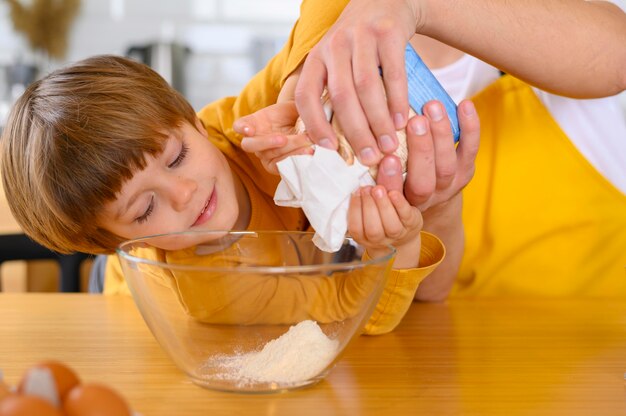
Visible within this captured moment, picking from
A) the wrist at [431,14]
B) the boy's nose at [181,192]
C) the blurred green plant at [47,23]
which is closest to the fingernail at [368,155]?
the wrist at [431,14]

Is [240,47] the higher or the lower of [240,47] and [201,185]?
the lower

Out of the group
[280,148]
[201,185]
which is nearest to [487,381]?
[280,148]

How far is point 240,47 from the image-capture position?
3.18 meters

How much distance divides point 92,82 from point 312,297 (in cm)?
58

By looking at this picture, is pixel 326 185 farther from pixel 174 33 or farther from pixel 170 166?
pixel 174 33

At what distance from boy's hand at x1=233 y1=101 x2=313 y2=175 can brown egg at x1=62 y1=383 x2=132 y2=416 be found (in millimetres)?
361

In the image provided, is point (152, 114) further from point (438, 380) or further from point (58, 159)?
point (438, 380)

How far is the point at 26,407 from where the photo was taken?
362 millimetres

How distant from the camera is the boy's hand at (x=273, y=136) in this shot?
0.73 meters

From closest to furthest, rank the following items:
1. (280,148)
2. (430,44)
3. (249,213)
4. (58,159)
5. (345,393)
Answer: (345,393)
(280,148)
(58,159)
(249,213)
(430,44)

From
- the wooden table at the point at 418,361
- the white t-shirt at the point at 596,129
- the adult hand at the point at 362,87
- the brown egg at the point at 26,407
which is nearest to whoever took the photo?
the brown egg at the point at 26,407

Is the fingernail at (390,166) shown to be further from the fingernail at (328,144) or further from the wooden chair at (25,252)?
the wooden chair at (25,252)

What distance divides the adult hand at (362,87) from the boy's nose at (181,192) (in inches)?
11.5

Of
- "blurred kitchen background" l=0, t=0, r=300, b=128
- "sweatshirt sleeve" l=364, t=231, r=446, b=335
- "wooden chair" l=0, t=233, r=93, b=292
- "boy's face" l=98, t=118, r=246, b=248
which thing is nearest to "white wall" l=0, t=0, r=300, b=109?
"blurred kitchen background" l=0, t=0, r=300, b=128
